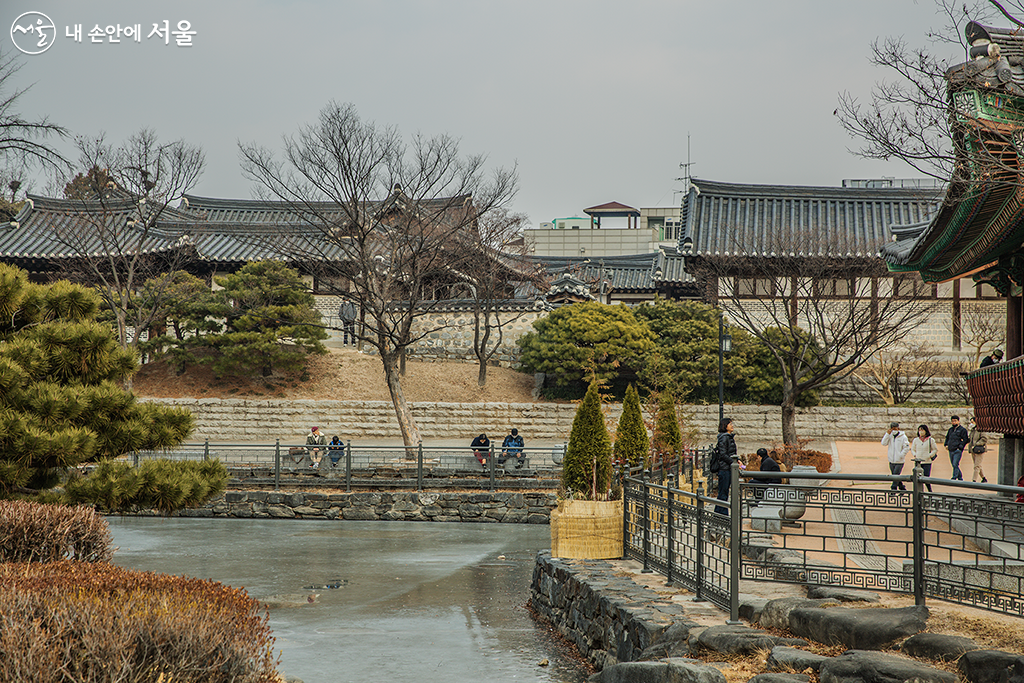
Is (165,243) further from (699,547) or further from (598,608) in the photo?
(699,547)

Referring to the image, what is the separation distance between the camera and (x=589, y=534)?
10.6 meters

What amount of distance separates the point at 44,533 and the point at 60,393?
1.87 m

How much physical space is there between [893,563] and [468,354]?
2840 centimetres

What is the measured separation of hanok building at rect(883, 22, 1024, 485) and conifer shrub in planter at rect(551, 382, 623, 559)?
211 inches

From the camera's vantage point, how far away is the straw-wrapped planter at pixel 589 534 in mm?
10602

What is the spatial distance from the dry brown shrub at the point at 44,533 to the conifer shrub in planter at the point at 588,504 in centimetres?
541

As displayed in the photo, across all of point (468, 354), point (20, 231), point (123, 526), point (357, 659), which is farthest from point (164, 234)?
point (357, 659)

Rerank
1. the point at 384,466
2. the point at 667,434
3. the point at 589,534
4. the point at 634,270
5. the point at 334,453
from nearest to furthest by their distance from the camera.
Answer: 1. the point at 589,534
2. the point at 667,434
3. the point at 384,466
4. the point at 334,453
5. the point at 634,270

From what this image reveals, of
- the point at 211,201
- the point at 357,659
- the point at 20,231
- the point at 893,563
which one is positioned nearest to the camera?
the point at 357,659

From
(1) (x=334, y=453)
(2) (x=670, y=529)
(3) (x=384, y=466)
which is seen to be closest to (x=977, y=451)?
(2) (x=670, y=529)

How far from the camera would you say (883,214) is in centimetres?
3412

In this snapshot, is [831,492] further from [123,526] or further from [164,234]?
[164,234]

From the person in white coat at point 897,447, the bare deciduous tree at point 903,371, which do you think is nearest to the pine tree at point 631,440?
the person in white coat at point 897,447

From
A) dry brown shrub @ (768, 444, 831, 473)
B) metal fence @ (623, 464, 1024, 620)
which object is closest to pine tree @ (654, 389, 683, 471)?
dry brown shrub @ (768, 444, 831, 473)
